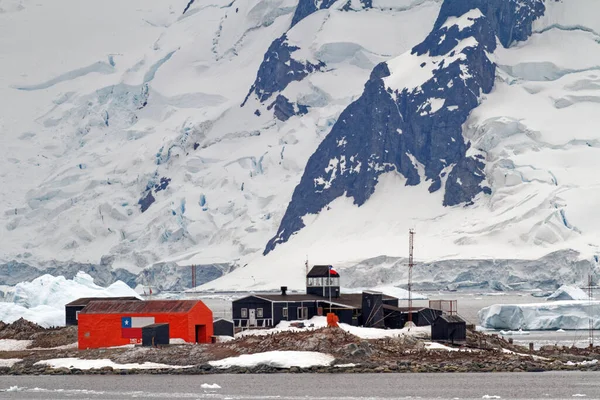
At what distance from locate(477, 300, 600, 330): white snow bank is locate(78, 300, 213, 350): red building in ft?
117

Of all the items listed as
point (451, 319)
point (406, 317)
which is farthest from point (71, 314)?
point (451, 319)

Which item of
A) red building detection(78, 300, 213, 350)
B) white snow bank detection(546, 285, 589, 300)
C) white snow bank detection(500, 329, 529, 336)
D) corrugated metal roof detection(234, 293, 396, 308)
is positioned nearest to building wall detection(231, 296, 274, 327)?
corrugated metal roof detection(234, 293, 396, 308)

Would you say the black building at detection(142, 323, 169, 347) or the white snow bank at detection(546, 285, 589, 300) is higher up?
the white snow bank at detection(546, 285, 589, 300)

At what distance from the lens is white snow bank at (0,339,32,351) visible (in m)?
86.6

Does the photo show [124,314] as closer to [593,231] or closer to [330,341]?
[330,341]

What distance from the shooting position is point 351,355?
2896 inches

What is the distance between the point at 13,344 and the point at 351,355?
23887mm

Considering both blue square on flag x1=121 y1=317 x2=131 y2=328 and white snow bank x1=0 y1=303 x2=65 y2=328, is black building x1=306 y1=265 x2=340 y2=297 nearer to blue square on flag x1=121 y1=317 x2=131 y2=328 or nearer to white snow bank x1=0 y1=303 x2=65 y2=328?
blue square on flag x1=121 y1=317 x2=131 y2=328

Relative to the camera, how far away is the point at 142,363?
7562 centimetres

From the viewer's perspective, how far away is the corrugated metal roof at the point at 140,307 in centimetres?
8056

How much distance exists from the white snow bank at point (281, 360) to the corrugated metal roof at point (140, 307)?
274 inches

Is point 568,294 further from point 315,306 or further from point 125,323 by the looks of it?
point 125,323

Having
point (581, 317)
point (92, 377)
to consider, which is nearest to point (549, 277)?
point (581, 317)

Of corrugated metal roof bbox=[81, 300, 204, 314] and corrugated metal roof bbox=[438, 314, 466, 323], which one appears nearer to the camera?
corrugated metal roof bbox=[438, 314, 466, 323]
